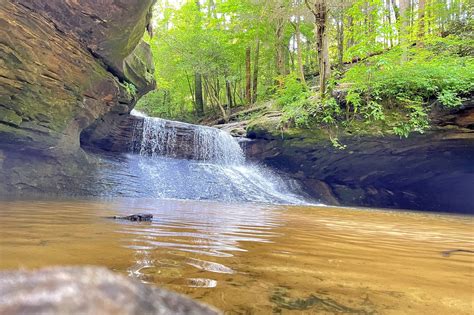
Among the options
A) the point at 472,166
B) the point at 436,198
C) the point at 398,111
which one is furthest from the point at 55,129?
the point at 436,198

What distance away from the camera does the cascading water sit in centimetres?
865

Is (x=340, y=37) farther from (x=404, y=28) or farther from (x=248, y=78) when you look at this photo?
(x=404, y=28)

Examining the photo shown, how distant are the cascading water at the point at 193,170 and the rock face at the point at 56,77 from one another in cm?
170

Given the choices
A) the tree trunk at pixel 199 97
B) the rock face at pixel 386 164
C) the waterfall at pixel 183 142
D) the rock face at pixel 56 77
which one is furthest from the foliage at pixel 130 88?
the tree trunk at pixel 199 97

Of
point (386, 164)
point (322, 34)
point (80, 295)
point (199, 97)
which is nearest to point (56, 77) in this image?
point (322, 34)

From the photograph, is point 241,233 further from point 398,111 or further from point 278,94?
point 278,94

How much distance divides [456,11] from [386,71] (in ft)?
31.9

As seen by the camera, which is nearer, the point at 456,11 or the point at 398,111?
the point at 398,111

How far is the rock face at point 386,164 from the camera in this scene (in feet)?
32.5

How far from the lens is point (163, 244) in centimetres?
179

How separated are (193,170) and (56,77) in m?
4.71

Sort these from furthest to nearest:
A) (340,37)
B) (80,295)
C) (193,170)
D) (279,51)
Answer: (340,37), (279,51), (193,170), (80,295)

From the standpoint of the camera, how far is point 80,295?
1.45 feet

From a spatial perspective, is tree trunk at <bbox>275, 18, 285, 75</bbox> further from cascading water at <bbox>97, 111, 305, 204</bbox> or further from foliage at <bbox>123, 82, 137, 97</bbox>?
foliage at <bbox>123, 82, 137, 97</bbox>
